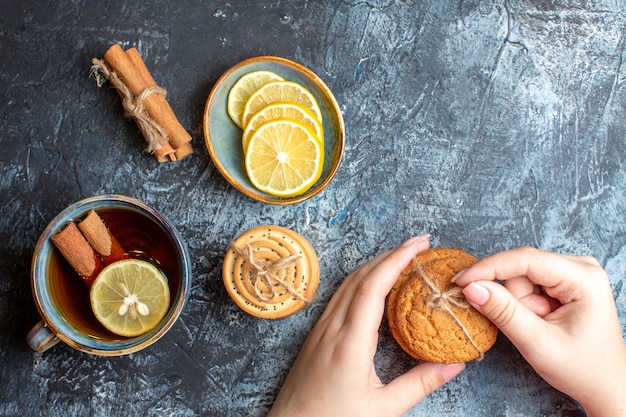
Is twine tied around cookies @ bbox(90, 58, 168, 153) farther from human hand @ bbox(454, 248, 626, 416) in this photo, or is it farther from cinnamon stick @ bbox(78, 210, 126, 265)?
human hand @ bbox(454, 248, 626, 416)

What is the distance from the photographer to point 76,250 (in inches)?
71.8

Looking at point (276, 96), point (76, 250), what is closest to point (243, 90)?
point (276, 96)

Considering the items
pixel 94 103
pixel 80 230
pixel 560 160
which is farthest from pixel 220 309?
pixel 560 160

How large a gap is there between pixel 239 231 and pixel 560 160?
128 cm

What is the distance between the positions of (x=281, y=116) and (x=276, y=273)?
1.82 feet

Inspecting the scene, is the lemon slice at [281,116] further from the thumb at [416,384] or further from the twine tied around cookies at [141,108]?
the thumb at [416,384]

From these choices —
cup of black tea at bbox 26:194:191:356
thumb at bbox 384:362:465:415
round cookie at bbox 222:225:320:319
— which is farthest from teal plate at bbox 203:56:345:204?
thumb at bbox 384:362:465:415

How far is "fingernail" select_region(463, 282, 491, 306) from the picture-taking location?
69.1 inches

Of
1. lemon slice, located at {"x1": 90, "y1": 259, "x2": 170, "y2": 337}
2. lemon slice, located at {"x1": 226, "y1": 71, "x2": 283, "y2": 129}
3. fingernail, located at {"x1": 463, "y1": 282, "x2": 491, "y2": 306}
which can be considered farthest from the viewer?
lemon slice, located at {"x1": 226, "y1": 71, "x2": 283, "y2": 129}

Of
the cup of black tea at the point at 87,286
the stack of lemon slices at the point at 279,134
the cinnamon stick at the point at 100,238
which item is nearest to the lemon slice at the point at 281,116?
the stack of lemon slices at the point at 279,134

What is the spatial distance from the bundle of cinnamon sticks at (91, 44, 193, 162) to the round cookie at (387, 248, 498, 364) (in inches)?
38.5

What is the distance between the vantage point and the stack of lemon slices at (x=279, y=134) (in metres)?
2.00

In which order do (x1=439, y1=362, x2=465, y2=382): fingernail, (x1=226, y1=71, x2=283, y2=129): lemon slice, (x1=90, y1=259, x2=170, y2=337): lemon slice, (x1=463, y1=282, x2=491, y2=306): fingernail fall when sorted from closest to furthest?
(x1=463, y1=282, x2=491, y2=306): fingernail → (x1=90, y1=259, x2=170, y2=337): lemon slice → (x1=439, y1=362, x2=465, y2=382): fingernail → (x1=226, y1=71, x2=283, y2=129): lemon slice

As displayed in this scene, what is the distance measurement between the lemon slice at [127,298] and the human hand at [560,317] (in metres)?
1.00
